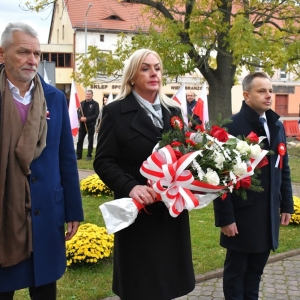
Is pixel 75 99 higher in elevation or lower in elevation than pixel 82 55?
lower

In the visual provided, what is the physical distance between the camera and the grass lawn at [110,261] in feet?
15.1

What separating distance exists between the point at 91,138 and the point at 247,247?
443 inches

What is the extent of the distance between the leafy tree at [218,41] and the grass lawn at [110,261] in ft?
26.4

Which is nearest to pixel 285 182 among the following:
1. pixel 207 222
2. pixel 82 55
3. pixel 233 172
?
pixel 233 172

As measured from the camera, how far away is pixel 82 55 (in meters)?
17.4

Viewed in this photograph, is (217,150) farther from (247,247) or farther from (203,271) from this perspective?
(203,271)

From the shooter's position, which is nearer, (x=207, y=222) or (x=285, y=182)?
(x=285, y=182)

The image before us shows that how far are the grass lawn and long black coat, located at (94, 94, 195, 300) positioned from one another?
146cm

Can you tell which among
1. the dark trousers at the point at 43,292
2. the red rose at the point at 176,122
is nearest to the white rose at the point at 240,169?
the red rose at the point at 176,122

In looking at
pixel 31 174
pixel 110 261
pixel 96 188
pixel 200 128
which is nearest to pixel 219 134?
pixel 200 128

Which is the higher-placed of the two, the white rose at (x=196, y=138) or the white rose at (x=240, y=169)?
the white rose at (x=196, y=138)

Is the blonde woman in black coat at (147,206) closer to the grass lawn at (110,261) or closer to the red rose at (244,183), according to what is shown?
the red rose at (244,183)

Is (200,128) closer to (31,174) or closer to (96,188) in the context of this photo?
(31,174)

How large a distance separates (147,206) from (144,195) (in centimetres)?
26
